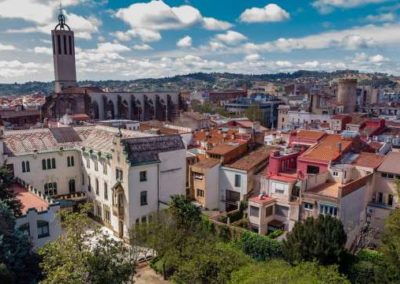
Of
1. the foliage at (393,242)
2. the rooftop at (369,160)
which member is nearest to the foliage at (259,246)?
the foliage at (393,242)

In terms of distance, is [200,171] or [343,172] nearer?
[343,172]

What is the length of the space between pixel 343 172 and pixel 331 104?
92868mm

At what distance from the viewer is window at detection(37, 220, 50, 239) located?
35.5 meters

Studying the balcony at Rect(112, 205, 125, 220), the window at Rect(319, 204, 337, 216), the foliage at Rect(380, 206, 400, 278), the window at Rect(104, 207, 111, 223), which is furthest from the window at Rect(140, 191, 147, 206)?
the foliage at Rect(380, 206, 400, 278)

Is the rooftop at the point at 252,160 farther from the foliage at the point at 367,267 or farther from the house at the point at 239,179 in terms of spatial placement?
the foliage at the point at 367,267

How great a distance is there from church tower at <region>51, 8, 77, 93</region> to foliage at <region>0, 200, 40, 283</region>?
8722 centimetres

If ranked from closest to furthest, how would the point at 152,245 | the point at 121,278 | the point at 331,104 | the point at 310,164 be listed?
the point at 121,278
the point at 152,245
the point at 310,164
the point at 331,104

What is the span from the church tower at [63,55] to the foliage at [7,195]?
77631 mm

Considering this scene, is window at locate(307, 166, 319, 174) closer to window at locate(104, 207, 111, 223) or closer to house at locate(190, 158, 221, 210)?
house at locate(190, 158, 221, 210)

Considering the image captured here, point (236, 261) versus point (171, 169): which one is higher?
point (171, 169)

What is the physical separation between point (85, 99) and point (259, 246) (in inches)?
3275

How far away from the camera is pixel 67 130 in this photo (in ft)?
188

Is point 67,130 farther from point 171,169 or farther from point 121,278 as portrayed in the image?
point 121,278

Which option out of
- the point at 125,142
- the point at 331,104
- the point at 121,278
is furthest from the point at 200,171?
the point at 331,104
